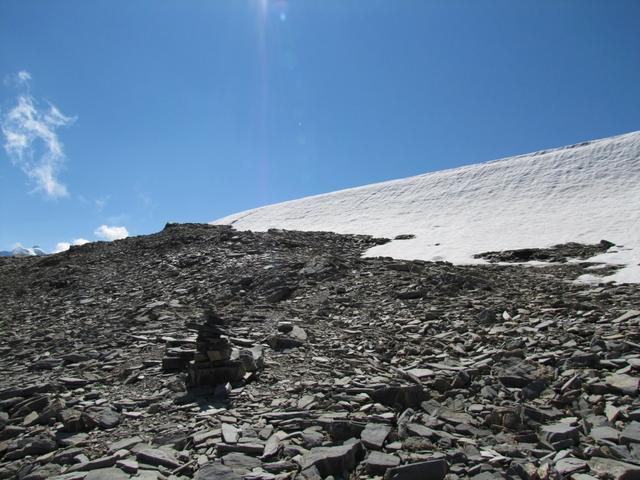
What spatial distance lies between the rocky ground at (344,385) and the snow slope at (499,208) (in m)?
8.03

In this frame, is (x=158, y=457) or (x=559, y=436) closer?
(x=158, y=457)

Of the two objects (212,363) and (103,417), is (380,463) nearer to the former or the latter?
(212,363)

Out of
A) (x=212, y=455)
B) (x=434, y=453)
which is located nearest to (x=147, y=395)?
(x=212, y=455)

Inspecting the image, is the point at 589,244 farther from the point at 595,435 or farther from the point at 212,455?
the point at 212,455

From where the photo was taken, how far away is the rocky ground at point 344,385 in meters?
5.07

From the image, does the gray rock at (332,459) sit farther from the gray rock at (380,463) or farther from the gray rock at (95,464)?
the gray rock at (95,464)

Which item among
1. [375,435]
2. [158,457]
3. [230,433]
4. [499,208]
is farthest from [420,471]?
Result: [499,208]

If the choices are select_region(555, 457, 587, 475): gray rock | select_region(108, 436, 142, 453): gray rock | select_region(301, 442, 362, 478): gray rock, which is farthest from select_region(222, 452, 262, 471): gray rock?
select_region(555, 457, 587, 475): gray rock

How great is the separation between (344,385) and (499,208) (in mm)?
33168

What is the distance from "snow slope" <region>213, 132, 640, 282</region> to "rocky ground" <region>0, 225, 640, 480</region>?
8.03 metres

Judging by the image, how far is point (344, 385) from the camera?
23.9ft

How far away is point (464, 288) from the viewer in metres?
14.6

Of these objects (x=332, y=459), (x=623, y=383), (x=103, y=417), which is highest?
(x=623, y=383)

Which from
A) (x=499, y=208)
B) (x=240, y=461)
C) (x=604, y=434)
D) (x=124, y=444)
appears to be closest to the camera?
(x=240, y=461)
